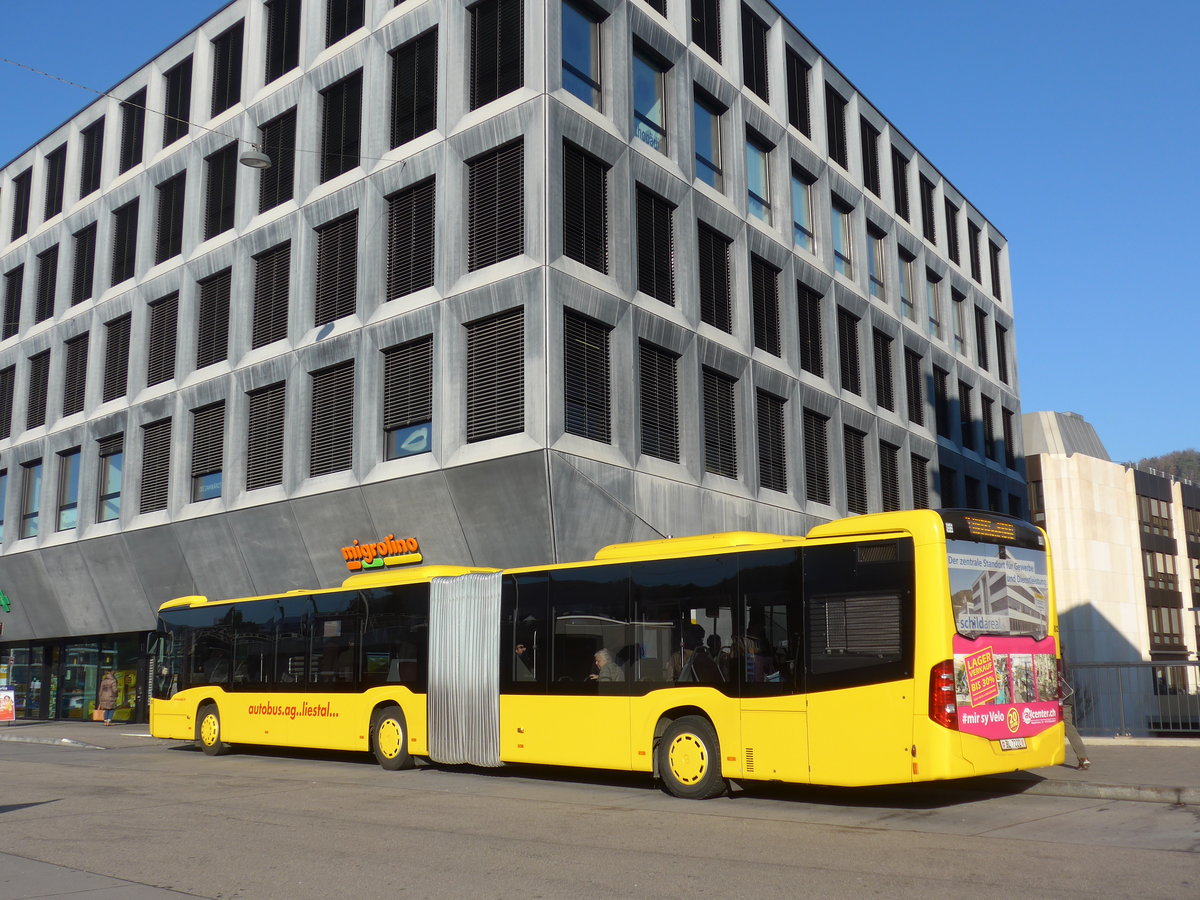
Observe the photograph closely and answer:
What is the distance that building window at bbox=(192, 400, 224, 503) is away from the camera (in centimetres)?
2934

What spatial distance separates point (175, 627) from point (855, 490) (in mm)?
19424

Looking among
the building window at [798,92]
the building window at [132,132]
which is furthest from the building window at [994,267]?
the building window at [132,132]

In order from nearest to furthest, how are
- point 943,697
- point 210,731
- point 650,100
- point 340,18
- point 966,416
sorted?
point 943,697 < point 210,731 < point 650,100 < point 340,18 < point 966,416

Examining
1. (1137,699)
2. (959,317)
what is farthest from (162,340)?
(959,317)

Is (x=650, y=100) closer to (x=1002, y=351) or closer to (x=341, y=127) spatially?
(x=341, y=127)

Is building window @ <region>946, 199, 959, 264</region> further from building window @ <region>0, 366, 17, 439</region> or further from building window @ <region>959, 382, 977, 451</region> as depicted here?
building window @ <region>0, 366, 17, 439</region>

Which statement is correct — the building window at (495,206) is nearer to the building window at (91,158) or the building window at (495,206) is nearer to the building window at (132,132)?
the building window at (132,132)

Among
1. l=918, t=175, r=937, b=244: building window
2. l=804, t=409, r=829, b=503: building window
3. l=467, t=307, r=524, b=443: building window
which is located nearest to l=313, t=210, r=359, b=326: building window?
l=467, t=307, r=524, b=443: building window

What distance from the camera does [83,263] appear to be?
119ft

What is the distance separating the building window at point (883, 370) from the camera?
1409 inches

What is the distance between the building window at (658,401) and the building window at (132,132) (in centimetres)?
1926

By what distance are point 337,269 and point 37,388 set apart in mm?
16351

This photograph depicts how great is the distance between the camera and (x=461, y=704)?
55.3 ft

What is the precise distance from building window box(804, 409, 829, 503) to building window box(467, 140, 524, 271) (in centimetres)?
1160
